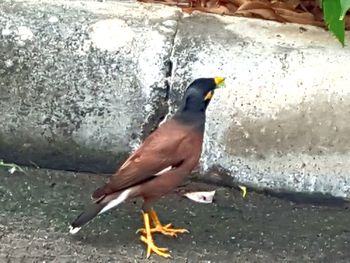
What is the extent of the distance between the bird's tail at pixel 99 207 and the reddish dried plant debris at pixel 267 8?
4.51 ft

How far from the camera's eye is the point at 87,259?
15.0 feet

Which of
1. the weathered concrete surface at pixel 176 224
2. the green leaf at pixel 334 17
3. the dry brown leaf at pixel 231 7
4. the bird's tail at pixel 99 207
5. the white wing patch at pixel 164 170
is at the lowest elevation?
the weathered concrete surface at pixel 176 224

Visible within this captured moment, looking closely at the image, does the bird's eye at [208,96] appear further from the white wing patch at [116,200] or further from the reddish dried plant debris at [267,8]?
the reddish dried plant debris at [267,8]

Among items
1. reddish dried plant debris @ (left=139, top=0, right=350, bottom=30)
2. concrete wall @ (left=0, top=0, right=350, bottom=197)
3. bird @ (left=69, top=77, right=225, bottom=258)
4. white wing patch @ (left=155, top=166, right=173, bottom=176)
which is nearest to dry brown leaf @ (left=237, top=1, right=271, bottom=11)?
reddish dried plant debris @ (left=139, top=0, right=350, bottom=30)

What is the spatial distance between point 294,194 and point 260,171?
0.19 m

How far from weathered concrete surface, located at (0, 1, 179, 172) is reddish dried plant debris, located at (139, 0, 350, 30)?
363mm

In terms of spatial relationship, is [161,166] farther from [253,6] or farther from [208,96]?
[253,6]

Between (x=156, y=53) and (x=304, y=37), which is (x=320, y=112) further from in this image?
(x=156, y=53)

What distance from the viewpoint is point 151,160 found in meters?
4.62

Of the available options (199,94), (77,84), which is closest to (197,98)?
(199,94)

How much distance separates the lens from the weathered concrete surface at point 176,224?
4648mm

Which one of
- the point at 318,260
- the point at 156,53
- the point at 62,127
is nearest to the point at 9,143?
the point at 62,127

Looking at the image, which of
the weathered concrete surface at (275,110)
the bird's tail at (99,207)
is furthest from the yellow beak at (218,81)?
the bird's tail at (99,207)

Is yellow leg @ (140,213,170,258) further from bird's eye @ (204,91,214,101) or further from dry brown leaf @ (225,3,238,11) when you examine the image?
dry brown leaf @ (225,3,238,11)
